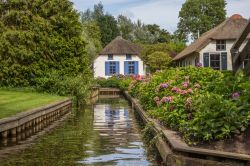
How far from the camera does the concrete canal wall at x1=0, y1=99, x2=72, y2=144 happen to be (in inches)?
643

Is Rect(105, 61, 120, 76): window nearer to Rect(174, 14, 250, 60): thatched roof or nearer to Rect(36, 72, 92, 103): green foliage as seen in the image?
Rect(174, 14, 250, 60): thatched roof

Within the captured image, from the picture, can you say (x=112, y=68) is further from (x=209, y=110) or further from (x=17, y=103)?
(x=209, y=110)

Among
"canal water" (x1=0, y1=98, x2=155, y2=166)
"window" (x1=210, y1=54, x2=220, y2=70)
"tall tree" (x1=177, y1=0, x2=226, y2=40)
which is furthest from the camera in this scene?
"tall tree" (x1=177, y1=0, x2=226, y2=40)

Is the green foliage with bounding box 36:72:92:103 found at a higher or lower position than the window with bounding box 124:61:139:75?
lower

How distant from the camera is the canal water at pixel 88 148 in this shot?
39.5 feet

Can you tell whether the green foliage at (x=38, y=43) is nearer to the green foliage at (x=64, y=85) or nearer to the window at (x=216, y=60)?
the green foliage at (x=64, y=85)

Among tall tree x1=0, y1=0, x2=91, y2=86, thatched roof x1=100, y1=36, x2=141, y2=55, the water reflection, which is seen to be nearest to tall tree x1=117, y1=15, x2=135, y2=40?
thatched roof x1=100, y1=36, x2=141, y2=55

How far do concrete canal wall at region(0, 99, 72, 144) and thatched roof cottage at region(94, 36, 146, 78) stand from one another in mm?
43227

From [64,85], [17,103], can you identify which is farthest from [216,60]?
[17,103]

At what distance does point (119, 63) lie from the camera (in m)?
72.4

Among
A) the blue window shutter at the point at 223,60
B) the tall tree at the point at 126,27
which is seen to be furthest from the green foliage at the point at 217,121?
the tall tree at the point at 126,27

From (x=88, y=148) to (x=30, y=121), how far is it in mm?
6175

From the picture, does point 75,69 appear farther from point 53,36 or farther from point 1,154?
point 1,154

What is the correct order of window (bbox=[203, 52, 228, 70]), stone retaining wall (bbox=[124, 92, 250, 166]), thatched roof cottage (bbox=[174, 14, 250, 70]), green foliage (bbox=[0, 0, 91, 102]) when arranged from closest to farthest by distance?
stone retaining wall (bbox=[124, 92, 250, 166]), green foliage (bbox=[0, 0, 91, 102]), thatched roof cottage (bbox=[174, 14, 250, 70]), window (bbox=[203, 52, 228, 70])
